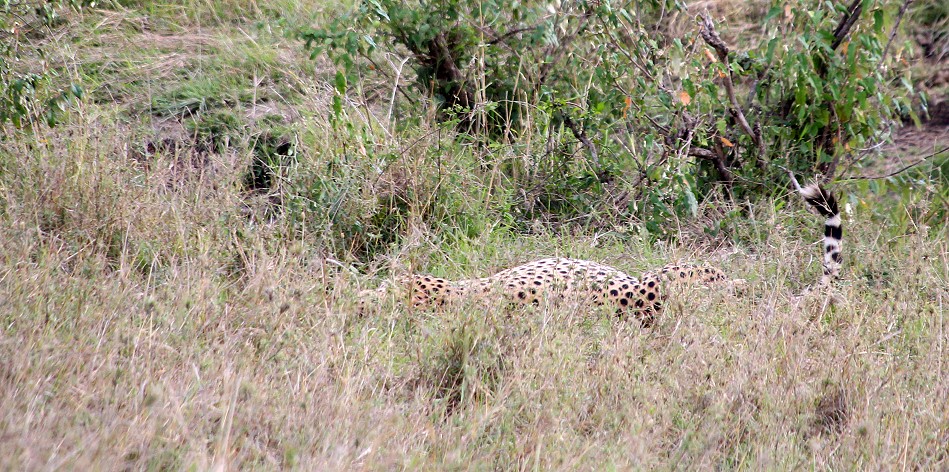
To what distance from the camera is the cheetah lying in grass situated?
3.08 m

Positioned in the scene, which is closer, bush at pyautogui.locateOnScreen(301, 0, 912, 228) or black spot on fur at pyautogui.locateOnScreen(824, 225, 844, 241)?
black spot on fur at pyautogui.locateOnScreen(824, 225, 844, 241)

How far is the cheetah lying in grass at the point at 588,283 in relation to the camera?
10.1ft

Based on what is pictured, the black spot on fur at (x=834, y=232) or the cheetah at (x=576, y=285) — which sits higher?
the black spot on fur at (x=834, y=232)

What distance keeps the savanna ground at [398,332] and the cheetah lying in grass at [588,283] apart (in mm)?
96

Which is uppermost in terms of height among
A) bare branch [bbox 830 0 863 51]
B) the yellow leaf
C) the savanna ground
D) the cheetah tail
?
bare branch [bbox 830 0 863 51]

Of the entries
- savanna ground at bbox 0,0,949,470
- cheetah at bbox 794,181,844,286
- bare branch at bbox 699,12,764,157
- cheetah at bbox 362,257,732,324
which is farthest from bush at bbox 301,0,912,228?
cheetah at bbox 362,257,732,324

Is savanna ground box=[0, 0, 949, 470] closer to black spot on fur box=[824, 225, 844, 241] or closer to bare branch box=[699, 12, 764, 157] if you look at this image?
black spot on fur box=[824, 225, 844, 241]

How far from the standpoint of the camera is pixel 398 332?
9.65 feet

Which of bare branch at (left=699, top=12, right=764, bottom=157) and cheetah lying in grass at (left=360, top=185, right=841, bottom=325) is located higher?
bare branch at (left=699, top=12, right=764, bottom=157)

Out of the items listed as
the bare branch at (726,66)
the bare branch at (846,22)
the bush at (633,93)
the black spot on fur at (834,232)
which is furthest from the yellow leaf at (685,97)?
the black spot on fur at (834,232)

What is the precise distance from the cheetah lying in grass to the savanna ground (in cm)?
10

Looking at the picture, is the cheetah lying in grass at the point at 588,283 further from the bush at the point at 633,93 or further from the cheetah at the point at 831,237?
the bush at the point at 633,93

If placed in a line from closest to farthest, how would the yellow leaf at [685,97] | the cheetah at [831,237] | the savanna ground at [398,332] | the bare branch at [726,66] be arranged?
1. the savanna ground at [398,332]
2. the cheetah at [831,237]
3. the yellow leaf at [685,97]
4. the bare branch at [726,66]

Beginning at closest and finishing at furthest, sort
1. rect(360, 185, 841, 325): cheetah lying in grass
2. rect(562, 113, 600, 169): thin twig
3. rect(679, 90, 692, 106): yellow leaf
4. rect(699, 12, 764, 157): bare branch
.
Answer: rect(360, 185, 841, 325): cheetah lying in grass < rect(679, 90, 692, 106): yellow leaf < rect(699, 12, 764, 157): bare branch < rect(562, 113, 600, 169): thin twig
